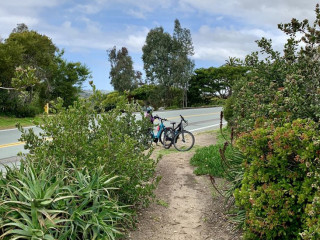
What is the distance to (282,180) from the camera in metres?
3.86

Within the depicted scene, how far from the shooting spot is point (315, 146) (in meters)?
3.54

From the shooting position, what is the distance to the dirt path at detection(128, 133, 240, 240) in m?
4.69

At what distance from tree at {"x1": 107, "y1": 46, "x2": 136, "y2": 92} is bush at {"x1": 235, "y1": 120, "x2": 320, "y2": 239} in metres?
44.6

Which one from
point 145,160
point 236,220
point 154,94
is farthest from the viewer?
point 154,94

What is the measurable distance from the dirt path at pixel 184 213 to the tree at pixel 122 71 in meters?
41.9

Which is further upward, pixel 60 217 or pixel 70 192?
pixel 70 192

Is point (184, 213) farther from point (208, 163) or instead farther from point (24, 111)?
point (24, 111)

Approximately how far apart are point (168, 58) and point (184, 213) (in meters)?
37.1

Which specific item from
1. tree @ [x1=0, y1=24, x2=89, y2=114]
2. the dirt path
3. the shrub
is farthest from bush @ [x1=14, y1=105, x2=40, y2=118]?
the shrub

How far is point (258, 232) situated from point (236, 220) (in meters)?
0.56

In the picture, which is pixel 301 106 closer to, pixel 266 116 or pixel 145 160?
pixel 266 116

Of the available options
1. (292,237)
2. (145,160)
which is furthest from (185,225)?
(292,237)

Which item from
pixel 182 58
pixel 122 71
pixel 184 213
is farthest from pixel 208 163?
pixel 122 71

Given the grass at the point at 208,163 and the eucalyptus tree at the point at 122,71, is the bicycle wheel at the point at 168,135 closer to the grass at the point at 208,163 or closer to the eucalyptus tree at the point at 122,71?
the grass at the point at 208,163
